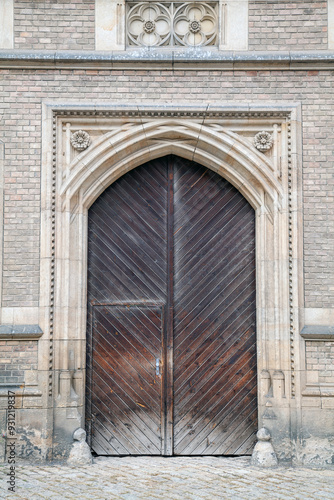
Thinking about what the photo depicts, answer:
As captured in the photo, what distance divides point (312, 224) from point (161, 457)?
3229mm

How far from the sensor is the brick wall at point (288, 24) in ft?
23.7

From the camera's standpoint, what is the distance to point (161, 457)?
23.6 feet

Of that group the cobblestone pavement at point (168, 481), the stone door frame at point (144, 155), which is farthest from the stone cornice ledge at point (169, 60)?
the cobblestone pavement at point (168, 481)

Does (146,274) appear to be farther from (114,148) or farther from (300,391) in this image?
(300,391)

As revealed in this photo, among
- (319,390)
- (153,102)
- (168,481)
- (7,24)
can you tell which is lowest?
(168,481)

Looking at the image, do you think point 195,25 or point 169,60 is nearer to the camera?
point 169,60

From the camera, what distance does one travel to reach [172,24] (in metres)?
7.32

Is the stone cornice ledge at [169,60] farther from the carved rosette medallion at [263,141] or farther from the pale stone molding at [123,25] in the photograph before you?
the carved rosette medallion at [263,141]

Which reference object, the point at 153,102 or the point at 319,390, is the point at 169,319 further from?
the point at 153,102

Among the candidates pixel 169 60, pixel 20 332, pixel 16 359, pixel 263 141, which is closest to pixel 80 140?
pixel 169 60

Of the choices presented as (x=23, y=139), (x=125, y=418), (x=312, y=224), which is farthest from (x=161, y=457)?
(x=23, y=139)

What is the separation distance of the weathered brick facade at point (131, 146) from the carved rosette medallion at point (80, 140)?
9cm

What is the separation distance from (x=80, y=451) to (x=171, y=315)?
6.06 ft

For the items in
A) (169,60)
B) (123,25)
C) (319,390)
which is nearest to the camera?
(319,390)
